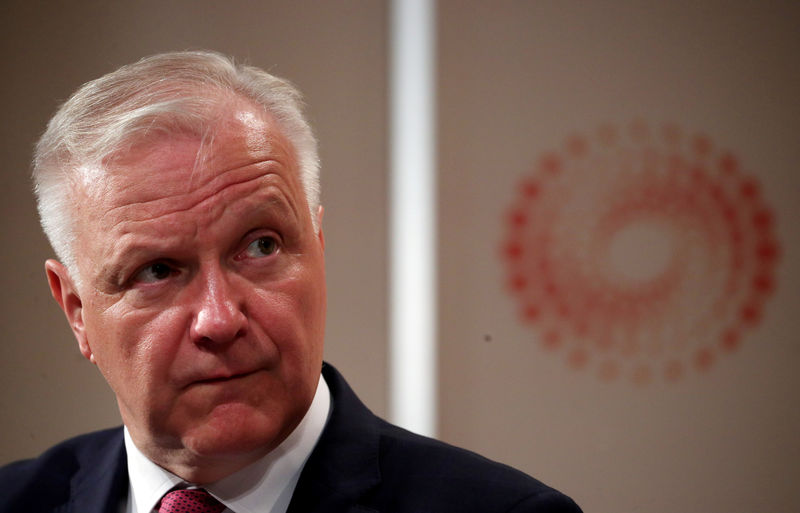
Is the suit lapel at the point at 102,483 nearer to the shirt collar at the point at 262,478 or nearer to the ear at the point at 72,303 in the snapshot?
the shirt collar at the point at 262,478

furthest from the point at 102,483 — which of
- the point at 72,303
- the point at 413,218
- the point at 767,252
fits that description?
the point at 767,252

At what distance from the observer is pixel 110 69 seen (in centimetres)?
190

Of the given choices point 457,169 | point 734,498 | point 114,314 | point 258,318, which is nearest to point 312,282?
point 258,318

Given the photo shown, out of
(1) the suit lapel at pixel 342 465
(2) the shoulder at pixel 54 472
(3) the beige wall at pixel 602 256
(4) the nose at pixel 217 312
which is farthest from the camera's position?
(3) the beige wall at pixel 602 256

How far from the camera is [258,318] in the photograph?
1.10m

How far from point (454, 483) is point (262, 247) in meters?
0.46

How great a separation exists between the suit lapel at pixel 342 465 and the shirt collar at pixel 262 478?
2 cm

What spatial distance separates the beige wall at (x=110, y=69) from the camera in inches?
74.4

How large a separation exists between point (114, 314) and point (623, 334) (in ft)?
4.07

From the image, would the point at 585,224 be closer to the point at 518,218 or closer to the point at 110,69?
the point at 518,218

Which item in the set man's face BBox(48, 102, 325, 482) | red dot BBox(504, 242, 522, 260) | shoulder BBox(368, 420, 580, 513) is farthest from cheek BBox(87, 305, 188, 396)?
red dot BBox(504, 242, 522, 260)

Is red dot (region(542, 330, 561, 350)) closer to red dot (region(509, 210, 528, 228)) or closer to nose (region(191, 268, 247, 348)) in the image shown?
red dot (region(509, 210, 528, 228))

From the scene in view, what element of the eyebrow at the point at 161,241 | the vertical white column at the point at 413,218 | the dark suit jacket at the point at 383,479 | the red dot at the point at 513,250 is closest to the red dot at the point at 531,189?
the red dot at the point at 513,250

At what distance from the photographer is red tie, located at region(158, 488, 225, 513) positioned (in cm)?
118
